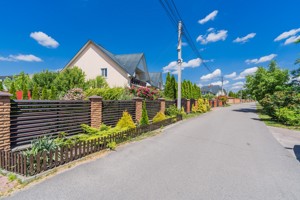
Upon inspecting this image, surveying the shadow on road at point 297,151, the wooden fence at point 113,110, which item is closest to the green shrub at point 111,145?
the wooden fence at point 113,110

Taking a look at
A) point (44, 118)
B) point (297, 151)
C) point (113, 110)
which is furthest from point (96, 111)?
point (297, 151)

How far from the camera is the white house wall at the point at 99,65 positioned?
21894 millimetres

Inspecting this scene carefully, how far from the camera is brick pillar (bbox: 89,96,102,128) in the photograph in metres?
7.59

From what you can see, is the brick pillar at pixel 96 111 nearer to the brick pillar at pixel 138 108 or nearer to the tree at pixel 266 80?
the brick pillar at pixel 138 108

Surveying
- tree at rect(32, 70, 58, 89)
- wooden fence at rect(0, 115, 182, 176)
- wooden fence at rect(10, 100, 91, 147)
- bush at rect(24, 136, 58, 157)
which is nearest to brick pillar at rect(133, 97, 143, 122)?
wooden fence at rect(10, 100, 91, 147)

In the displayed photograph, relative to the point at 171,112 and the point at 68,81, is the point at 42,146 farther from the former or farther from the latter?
the point at 68,81

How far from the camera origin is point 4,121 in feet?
14.8

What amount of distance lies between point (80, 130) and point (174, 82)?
15350 millimetres

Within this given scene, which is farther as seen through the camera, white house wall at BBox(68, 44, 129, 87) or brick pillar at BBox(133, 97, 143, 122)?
white house wall at BBox(68, 44, 129, 87)

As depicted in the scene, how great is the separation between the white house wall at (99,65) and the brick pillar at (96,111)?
14.0 metres

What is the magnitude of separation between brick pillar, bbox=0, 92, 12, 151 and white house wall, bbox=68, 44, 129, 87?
56.5 feet

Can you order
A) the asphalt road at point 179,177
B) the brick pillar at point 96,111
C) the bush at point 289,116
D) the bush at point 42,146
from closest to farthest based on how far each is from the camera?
1. the asphalt road at point 179,177
2. the bush at point 42,146
3. the brick pillar at point 96,111
4. the bush at point 289,116

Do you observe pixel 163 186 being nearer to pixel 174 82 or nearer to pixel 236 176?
pixel 236 176

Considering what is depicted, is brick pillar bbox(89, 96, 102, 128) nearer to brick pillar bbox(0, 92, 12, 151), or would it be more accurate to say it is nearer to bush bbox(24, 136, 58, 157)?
bush bbox(24, 136, 58, 157)
